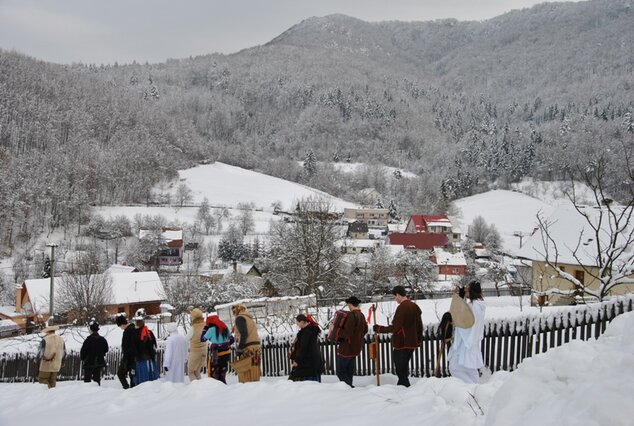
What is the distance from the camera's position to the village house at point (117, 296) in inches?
1507

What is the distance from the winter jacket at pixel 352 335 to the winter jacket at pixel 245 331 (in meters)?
1.45

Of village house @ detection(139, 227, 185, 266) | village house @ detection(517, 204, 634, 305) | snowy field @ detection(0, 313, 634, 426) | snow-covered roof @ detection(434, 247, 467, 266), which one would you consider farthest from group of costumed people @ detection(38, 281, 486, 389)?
village house @ detection(139, 227, 185, 266)

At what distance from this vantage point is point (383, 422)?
16.9 ft

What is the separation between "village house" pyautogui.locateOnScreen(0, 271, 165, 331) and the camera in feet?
126

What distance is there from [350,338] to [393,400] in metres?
1.71

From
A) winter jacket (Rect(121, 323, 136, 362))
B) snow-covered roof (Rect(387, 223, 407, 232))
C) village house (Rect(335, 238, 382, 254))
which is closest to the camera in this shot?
winter jacket (Rect(121, 323, 136, 362))

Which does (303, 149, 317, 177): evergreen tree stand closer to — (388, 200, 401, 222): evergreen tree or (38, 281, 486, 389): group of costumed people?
(388, 200, 401, 222): evergreen tree

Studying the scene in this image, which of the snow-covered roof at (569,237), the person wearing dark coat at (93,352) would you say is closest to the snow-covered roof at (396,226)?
the snow-covered roof at (569,237)

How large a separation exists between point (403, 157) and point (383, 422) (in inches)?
7791

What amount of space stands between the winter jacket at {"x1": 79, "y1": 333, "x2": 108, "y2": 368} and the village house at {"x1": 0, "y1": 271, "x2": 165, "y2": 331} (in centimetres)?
2867

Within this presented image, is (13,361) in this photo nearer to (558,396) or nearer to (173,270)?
(558,396)

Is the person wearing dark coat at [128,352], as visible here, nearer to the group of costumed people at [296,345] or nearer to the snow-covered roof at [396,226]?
the group of costumed people at [296,345]

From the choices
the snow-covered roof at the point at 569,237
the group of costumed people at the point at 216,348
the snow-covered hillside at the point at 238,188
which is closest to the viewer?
the group of costumed people at the point at 216,348

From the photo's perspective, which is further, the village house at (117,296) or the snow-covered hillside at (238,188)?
the snow-covered hillside at (238,188)
